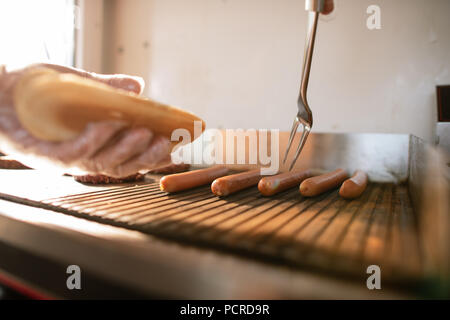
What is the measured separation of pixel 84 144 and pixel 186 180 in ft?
1.89

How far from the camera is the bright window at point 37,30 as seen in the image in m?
2.83

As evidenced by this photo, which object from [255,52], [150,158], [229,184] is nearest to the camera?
[150,158]

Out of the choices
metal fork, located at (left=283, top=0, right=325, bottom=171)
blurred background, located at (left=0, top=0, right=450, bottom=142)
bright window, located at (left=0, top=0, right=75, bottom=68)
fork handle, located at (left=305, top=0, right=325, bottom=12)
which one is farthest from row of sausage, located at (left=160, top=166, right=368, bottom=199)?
bright window, located at (left=0, top=0, right=75, bottom=68)

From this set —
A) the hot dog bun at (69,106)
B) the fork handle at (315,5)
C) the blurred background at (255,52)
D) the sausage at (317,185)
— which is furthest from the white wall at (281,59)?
the hot dog bun at (69,106)

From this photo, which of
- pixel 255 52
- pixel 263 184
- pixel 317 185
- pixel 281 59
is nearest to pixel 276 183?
pixel 263 184

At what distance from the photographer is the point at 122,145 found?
91 cm

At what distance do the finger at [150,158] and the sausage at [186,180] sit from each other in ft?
0.93

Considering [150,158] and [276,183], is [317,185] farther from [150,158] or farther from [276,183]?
[150,158]

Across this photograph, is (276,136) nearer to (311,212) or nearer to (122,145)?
(311,212)

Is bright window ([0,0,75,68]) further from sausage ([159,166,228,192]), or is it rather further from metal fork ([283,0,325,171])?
metal fork ([283,0,325,171])

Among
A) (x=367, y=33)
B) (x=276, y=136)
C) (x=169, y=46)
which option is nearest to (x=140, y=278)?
(x=276, y=136)

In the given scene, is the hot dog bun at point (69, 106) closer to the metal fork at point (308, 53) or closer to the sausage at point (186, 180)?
the sausage at point (186, 180)

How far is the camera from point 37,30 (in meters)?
3.10
